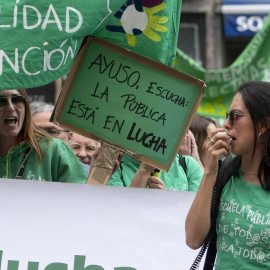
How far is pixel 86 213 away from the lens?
13.6 ft

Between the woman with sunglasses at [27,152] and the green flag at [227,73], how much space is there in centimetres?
337

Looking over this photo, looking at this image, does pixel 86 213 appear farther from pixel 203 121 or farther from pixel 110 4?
pixel 203 121

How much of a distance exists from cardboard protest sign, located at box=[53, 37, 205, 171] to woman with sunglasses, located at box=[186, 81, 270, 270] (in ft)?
2.31

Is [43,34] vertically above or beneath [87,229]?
above

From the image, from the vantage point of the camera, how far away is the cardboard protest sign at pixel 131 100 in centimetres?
420

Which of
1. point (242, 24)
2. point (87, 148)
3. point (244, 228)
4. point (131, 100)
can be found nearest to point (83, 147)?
point (87, 148)

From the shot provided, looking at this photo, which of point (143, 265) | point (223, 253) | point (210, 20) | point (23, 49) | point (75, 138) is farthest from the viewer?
point (210, 20)

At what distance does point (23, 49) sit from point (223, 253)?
1287 mm

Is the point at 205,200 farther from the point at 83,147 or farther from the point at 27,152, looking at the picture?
the point at 83,147

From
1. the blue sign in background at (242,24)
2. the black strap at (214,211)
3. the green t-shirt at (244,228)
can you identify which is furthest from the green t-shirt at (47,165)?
the blue sign in background at (242,24)

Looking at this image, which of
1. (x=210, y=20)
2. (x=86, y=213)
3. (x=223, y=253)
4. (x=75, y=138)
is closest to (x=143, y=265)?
(x=86, y=213)

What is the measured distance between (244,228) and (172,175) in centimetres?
139

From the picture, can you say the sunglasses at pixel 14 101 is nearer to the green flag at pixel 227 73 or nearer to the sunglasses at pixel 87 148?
the sunglasses at pixel 87 148

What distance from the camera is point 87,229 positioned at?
4117mm
